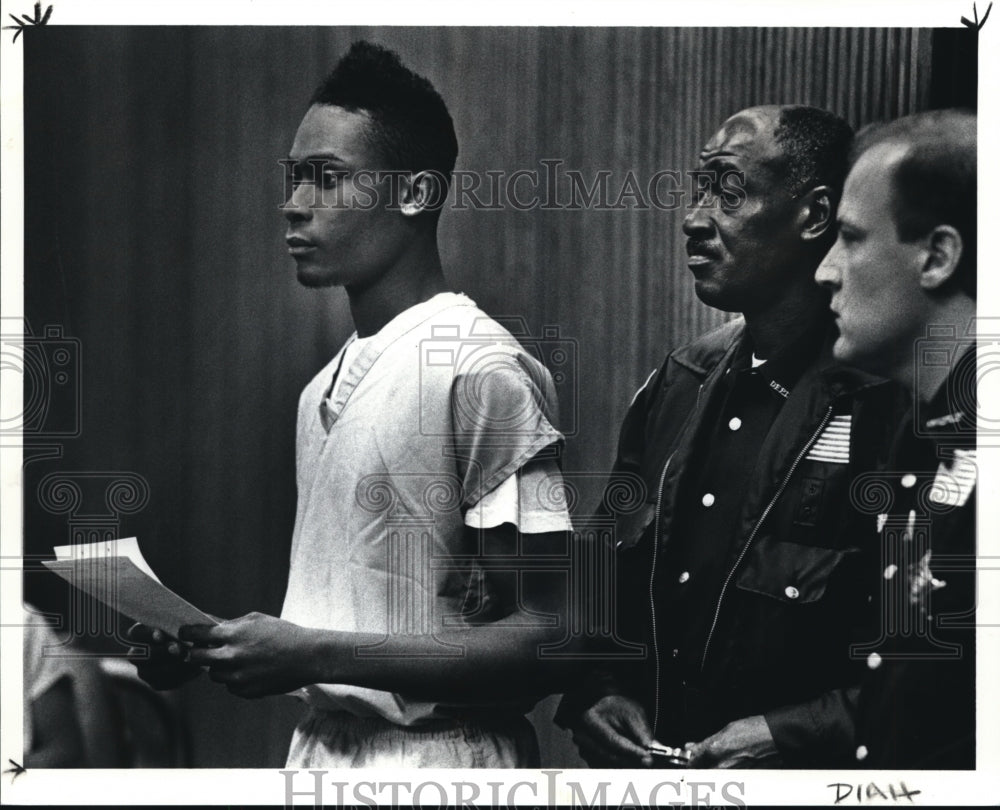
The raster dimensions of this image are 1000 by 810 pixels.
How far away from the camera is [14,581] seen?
3.91m

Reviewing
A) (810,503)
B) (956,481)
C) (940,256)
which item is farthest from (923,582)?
(940,256)

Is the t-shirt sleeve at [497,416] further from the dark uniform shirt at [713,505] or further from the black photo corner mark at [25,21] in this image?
the black photo corner mark at [25,21]

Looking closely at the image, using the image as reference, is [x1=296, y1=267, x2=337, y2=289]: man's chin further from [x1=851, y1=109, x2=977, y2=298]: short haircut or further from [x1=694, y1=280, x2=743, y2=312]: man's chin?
[x1=851, y1=109, x2=977, y2=298]: short haircut

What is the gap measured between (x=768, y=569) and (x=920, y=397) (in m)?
0.71

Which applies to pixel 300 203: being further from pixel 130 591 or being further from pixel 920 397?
pixel 920 397

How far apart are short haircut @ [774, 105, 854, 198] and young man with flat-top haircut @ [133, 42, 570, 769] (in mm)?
988

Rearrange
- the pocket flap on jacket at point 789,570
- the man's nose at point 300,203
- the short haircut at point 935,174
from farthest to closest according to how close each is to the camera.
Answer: the man's nose at point 300,203 < the short haircut at point 935,174 < the pocket flap on jacket at point 789,570

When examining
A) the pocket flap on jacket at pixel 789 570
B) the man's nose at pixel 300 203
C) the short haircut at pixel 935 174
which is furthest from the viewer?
the man's nose at pixel 300 203

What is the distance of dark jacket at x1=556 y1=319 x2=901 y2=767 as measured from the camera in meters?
3.68

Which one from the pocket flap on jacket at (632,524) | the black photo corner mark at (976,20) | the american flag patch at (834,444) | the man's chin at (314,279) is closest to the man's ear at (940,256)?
the american flag patch at (834,444)

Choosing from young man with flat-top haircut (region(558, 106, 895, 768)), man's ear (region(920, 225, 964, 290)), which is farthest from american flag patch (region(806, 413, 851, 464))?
man's ear (region(920, 225, 964, 290))

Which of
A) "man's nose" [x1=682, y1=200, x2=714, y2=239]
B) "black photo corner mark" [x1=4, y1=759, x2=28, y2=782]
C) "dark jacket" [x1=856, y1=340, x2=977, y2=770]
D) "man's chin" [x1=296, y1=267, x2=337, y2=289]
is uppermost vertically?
"man's nose" [x1=682, y1=200, x2=714, y2=239]

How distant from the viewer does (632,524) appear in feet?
12.5

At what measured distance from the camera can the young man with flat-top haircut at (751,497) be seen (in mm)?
3691
